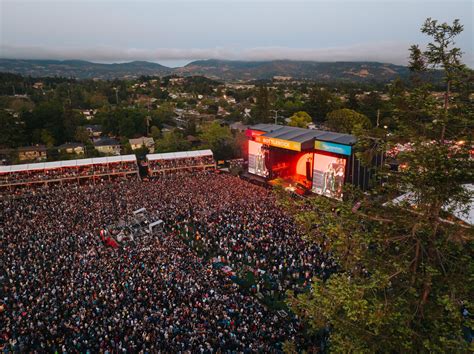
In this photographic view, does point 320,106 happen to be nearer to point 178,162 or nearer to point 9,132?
point 178,162

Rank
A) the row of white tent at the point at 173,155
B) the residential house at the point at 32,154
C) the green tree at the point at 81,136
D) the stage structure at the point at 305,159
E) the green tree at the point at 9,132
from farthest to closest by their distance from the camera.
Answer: the green tree at the point at 81,136, the green tree at the point at 9,132, the residential house at the point at 32,154, the row of white tent at the point at 173,155, the stage structure at the point at 305,159

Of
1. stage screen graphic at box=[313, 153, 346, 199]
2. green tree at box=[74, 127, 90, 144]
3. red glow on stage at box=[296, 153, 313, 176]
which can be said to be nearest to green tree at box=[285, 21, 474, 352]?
stage screen graphic at box=[313, 153, 346, 199]

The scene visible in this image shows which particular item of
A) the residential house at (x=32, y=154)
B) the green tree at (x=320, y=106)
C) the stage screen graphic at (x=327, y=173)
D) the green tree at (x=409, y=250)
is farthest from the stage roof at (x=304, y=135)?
the residential house at (x=32, y=154)

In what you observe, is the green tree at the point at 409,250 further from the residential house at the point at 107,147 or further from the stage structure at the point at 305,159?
the residential house at the point at 107,147

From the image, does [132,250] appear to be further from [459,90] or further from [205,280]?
[459,90]

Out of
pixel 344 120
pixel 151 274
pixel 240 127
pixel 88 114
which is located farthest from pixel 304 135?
pixel 88 114

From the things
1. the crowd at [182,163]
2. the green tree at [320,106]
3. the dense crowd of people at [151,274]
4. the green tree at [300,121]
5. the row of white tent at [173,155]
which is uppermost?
the green tree at [320,106]
